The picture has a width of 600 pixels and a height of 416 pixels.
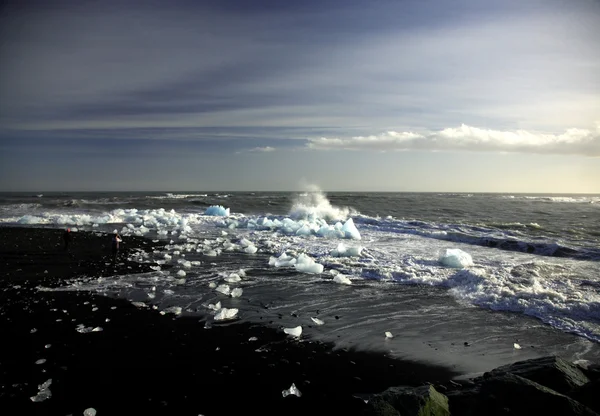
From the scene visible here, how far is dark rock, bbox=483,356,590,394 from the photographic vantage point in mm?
3961

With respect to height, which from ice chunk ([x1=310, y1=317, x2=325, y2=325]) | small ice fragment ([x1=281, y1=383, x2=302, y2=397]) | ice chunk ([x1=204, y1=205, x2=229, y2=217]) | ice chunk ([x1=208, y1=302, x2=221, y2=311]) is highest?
small ice fragment ([x1=281, y1=383, x2=302, y2=397])

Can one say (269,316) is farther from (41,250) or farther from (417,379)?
(41,250)

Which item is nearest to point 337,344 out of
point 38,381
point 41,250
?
point 38,381

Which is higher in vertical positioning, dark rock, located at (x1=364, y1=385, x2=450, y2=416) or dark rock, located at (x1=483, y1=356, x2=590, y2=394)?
dark rock, located at (x1=483, y1=356, x2=590, y2=394)

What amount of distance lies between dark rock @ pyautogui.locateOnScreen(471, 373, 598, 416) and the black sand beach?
1157 mm

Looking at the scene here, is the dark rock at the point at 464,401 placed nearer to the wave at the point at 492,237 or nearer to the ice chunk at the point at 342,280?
the ice chunk at the point at 342,280

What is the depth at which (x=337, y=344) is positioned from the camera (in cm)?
600

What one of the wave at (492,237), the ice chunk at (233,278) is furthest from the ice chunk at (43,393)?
the wave at (492,237)

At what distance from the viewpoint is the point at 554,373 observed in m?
4.09

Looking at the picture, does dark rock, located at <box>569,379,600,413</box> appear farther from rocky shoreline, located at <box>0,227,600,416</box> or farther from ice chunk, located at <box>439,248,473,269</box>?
ice chunk, located at <box>439,248,473,269</box>

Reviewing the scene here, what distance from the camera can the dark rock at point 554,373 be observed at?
3.96 metres

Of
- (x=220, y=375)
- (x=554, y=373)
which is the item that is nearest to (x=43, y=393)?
(x=220, y=375)

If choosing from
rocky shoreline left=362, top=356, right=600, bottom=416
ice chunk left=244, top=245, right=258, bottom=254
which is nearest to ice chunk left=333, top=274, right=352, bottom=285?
ice chunk left=244, top=245, right=258, bottom=254

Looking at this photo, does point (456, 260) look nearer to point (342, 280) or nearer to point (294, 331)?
point (342, 280)
